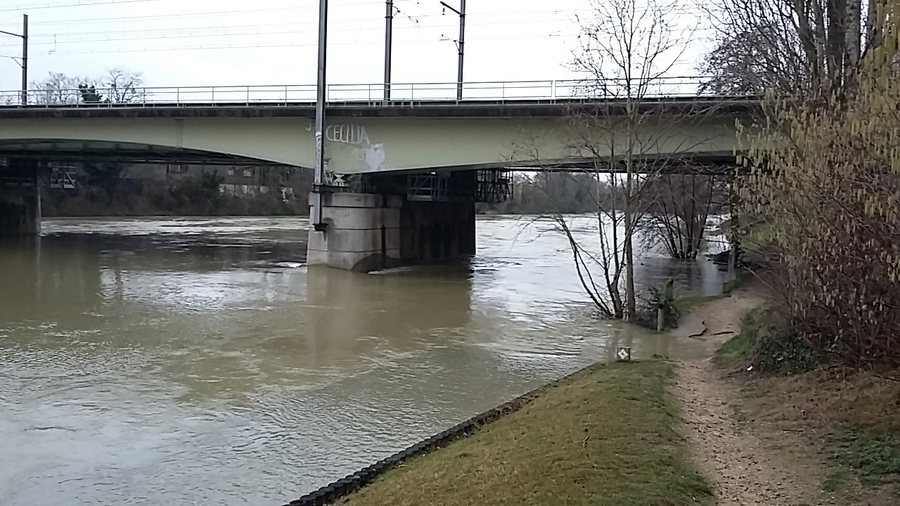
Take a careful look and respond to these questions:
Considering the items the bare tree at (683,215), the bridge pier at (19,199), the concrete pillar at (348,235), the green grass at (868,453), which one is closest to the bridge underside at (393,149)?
the concrete pillar at (348,235)

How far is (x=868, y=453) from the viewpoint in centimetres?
804

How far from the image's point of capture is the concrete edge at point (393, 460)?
311 inches

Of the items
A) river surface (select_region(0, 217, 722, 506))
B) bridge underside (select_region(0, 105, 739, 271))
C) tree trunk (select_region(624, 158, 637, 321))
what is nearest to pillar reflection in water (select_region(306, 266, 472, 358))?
river surface (select_region(0, 217, 722, 506))

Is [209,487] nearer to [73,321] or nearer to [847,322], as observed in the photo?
[847,322]

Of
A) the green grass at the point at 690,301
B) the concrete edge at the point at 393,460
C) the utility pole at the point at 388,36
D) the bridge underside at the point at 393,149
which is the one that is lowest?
the concrete edge at the point at 393,460

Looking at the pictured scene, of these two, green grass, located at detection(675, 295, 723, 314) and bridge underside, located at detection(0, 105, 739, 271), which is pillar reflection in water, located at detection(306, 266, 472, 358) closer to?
bridge underside, located at detection(0, 105, 739, 271)

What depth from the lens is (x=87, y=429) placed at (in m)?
11.8

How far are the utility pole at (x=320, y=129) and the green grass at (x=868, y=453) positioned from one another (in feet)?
90.4

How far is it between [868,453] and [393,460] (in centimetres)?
481

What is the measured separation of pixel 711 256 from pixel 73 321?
38289 millimetres

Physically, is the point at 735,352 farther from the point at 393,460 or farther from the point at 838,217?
the point at 393,460

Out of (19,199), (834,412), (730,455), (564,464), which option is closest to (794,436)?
(834,412)

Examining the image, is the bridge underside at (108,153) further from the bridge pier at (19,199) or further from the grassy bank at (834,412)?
the grassy bank at (834,412)

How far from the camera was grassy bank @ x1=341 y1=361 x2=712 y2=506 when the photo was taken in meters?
6.78
